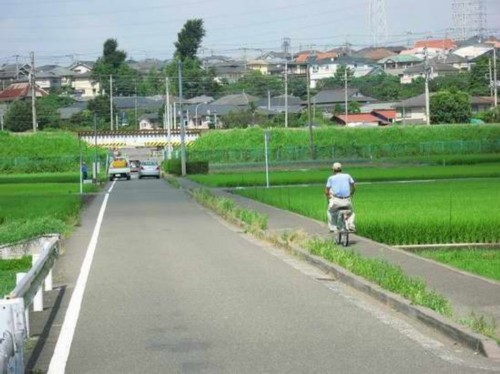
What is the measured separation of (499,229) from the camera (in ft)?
73.2

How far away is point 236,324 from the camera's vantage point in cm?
1107

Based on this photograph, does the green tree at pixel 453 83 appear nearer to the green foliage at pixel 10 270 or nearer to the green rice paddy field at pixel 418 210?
the green rice paddy field at pixel 418 210

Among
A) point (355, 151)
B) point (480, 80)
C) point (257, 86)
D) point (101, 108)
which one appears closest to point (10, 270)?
point (355, 151)

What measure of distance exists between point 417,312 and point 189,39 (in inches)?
6384

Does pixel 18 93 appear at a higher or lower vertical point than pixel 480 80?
higher

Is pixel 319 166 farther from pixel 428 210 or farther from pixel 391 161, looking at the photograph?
pixel 428 210

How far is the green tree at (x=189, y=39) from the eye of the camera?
169625mm

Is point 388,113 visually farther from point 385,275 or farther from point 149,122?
point 385,275

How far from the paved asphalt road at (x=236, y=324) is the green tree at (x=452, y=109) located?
307ft

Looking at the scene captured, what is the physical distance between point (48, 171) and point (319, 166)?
97.7 ft

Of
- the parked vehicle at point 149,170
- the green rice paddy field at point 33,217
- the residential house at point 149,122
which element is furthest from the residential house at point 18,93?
the green rice paddy field at point 33,217

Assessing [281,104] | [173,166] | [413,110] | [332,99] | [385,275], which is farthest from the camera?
[281,104]

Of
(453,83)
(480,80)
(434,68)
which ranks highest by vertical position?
(434,68)

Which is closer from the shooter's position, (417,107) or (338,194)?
(338,194)
